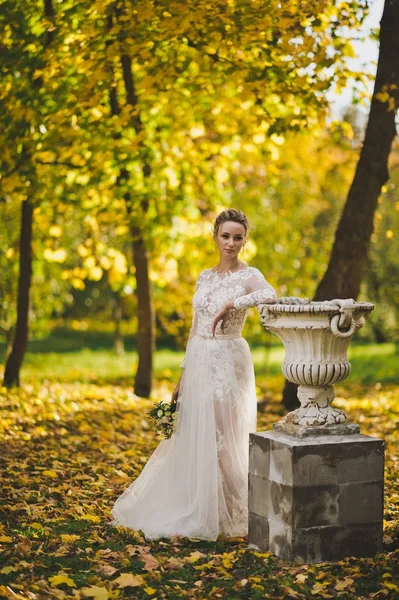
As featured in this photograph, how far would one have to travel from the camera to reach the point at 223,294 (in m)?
5.20

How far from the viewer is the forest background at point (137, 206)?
14.5ft

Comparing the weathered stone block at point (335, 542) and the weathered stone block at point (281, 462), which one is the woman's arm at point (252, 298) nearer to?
the weathered stone block at point (281, 462)

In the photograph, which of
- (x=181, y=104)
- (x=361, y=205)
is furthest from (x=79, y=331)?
(x=361, y=205)

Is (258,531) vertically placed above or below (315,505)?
below

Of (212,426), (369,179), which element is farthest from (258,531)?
(369,179)

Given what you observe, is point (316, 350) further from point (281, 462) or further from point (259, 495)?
point (259, 495)

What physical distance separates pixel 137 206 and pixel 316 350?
5091mm

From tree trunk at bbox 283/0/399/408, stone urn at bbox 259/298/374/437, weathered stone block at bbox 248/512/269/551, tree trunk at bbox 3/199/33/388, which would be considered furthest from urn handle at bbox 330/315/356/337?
tree trunk at bbox 3/199/33/388

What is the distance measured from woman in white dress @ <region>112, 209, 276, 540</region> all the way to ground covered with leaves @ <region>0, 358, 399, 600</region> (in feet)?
0.66

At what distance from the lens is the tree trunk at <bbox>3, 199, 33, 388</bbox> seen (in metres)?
9.78

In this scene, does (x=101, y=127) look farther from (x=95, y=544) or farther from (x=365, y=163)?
(x=95, y=544)

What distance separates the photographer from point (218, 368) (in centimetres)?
523

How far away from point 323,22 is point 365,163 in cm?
157

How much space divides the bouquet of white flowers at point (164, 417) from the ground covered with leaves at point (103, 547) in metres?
0.70
